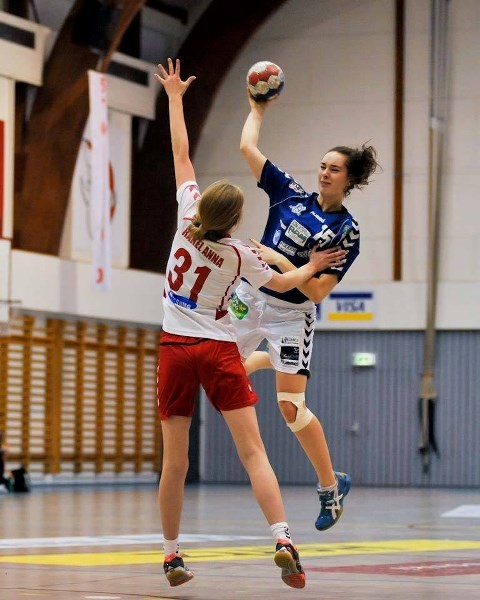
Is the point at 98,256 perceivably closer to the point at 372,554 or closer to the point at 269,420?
the point at 269,420

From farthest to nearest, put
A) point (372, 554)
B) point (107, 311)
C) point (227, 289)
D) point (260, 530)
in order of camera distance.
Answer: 1. point (107, 311)
2. point (260, 530)
3. point (372, 554)
4. point (227, 289)

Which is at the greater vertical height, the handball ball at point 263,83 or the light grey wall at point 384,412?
the handball ball at point 263,83

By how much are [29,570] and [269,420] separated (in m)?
17.3

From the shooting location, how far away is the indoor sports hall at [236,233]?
67.3 ft

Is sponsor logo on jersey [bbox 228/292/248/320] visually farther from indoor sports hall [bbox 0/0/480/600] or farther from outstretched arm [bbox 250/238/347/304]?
indoor sports hall [bbox 0/0/480/600]

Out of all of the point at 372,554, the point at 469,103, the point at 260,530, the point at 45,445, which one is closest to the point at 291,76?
the point at 469,103

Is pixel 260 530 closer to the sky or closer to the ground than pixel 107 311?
closer to the ground

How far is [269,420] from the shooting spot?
23656 mm

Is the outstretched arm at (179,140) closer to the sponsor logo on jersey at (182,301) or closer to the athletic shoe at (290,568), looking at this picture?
the sponsor logo on jersey at (182,301)

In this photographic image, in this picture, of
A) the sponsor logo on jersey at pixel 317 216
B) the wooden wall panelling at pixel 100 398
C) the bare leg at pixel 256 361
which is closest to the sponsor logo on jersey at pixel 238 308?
the bare leg at pixel 256 361

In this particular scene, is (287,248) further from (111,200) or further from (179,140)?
(111,200)

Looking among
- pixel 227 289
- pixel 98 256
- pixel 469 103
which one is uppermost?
pixel 469 103

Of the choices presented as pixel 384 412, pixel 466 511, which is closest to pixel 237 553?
pixel 466 511

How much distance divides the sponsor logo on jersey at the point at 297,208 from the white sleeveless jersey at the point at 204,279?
1464 millimetres
